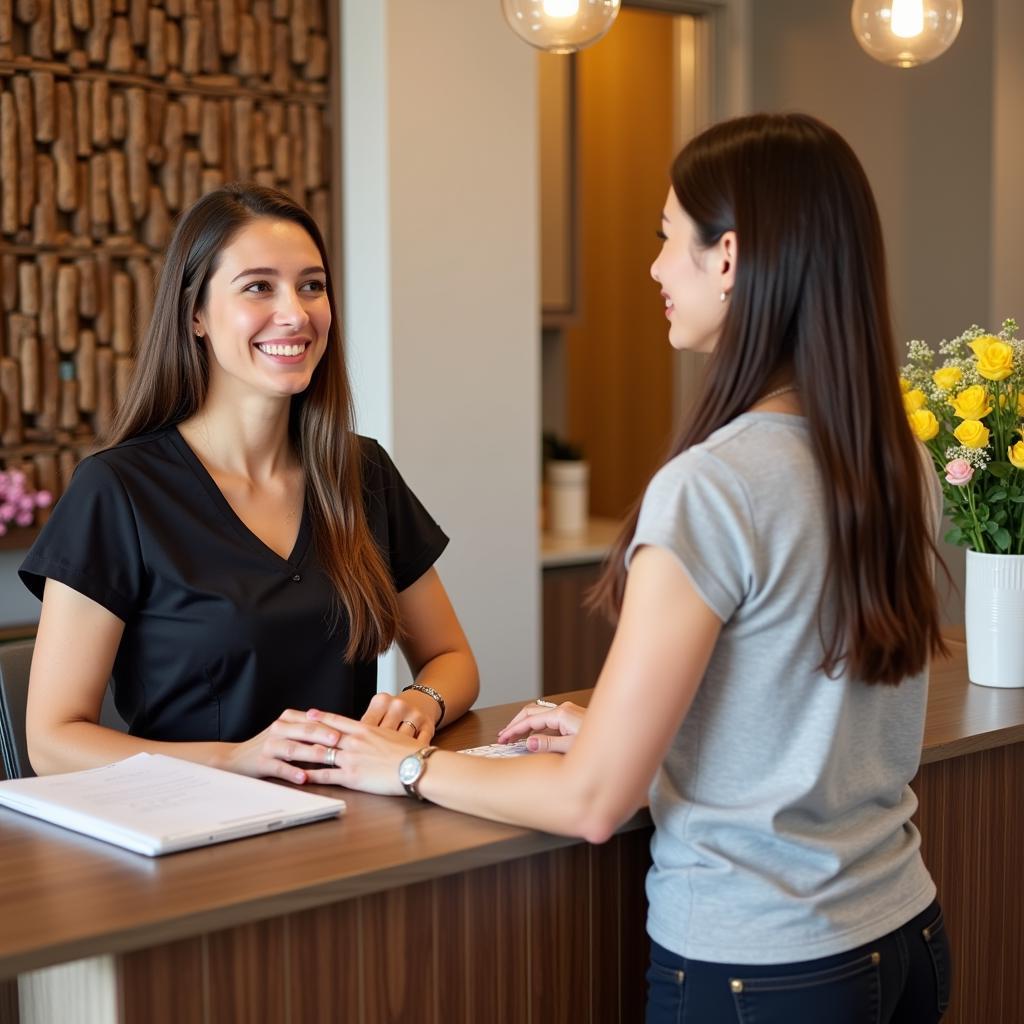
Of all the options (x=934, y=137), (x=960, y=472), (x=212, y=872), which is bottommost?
(x=212, y=872)

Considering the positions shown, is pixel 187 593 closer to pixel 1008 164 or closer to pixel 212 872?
pixel 212 872

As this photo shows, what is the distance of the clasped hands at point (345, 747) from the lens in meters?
1.60

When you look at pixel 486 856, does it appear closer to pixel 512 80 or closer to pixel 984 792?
pixel 984 792

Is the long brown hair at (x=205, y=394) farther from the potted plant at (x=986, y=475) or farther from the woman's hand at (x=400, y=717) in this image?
the potted plant at (x=986, y=475)

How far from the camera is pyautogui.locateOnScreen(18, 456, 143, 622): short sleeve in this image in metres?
1.91

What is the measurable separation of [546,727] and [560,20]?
1244 mm

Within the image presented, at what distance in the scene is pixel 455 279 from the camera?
3.85 metres

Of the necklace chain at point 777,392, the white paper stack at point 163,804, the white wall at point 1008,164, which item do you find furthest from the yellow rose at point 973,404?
the white wall at point 1008,164

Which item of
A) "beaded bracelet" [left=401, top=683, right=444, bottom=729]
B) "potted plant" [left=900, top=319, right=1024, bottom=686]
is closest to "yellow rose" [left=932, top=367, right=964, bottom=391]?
"potted plant" [left=900, top=319, right=1024, bottom=686]

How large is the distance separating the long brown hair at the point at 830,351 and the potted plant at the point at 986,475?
2.84ft

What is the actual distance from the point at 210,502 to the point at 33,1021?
0.75 meters

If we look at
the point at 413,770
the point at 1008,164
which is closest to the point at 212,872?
the point at 413,770

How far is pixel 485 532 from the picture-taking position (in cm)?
397

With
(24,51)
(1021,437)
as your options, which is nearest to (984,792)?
(1021,437)
